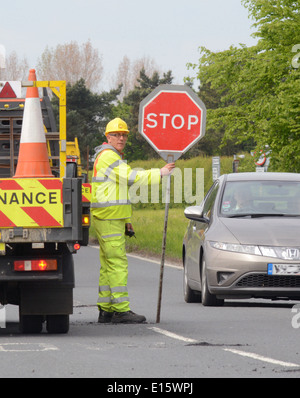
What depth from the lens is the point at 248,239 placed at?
13328 mm

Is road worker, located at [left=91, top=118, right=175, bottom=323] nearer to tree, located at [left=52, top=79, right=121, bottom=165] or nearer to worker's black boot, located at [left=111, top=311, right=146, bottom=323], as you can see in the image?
worker's black boot, located at [left=111, top=311, right=146, bottom=323]

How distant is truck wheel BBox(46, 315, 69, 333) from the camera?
467 inches

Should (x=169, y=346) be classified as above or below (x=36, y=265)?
below

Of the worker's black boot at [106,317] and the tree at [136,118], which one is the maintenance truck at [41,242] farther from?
the tree at [136,118]

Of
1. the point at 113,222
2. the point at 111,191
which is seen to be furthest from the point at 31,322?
the point at 111,191

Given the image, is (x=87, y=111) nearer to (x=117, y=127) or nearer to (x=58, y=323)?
(x=117, y=127)

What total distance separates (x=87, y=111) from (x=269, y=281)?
77.0 meters

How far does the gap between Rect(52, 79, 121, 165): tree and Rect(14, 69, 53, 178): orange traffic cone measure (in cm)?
7401

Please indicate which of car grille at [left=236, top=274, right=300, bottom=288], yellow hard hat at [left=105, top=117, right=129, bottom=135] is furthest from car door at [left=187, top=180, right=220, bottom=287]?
yellow hard hat at [left=105, top=117, right=129, bottom=135]

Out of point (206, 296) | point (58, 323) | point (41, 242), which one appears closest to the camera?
point (41, 242)

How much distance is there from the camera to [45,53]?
124 meters
